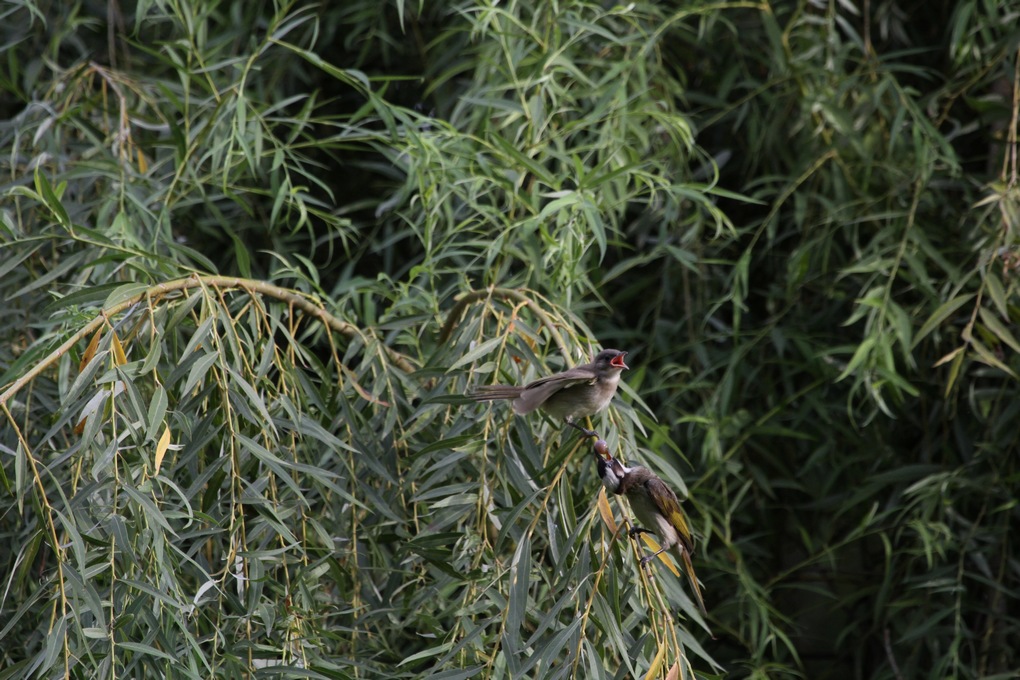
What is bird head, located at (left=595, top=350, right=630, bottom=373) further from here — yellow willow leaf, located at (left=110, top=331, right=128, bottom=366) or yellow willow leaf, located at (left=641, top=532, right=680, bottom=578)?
yellow willow leaf, located at (left=110, top=331, right=128, bottom=366)

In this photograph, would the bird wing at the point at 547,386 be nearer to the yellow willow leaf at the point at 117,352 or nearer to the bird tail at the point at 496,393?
the bird tail at the point at 496,393

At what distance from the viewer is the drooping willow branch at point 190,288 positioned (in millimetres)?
1798

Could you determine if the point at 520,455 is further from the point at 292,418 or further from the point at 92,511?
the point at 92,511

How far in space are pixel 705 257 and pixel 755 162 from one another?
292 mm

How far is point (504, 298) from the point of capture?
2.17m

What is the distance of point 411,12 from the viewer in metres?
3.44

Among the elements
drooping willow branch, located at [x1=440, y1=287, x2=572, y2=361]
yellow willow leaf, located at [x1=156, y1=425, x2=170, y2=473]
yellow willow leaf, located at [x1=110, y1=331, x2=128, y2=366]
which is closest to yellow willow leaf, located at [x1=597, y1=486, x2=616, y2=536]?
drooping willow branch, located at [x1=440, y1=287, x2=572, y2=361]

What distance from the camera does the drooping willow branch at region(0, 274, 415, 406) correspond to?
1.80 meters

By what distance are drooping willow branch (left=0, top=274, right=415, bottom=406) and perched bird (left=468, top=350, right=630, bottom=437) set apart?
0.53 metres

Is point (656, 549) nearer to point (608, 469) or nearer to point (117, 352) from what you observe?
point (608, 469)

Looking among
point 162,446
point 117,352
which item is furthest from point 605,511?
point 117,352

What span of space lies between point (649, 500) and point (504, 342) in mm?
385

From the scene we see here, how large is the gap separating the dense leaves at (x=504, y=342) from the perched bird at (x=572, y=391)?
2.3 inches

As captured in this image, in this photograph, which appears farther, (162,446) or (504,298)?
(504,298)
